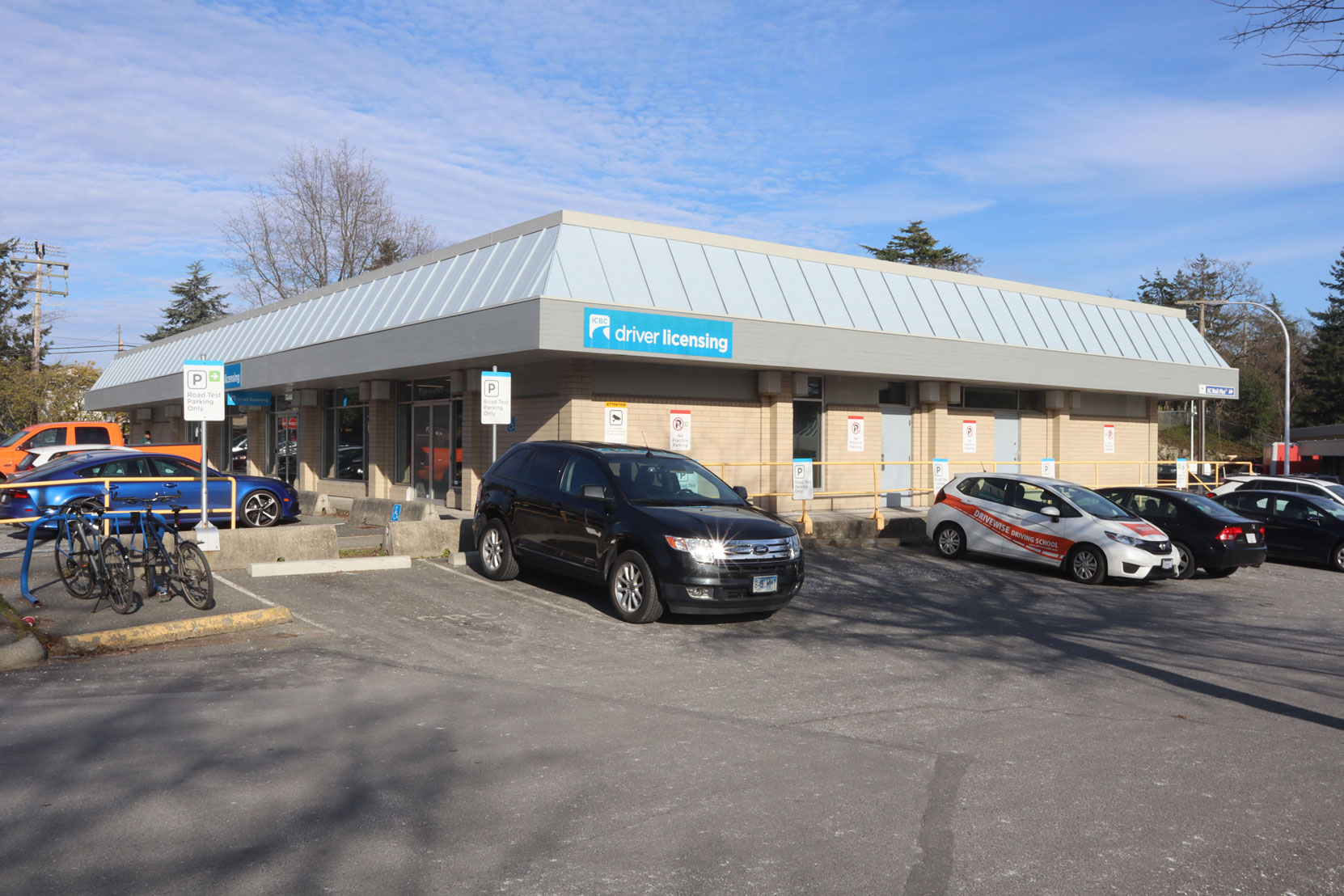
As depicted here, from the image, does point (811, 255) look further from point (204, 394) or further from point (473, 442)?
point (204, 394)

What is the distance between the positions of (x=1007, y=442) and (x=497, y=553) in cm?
1709

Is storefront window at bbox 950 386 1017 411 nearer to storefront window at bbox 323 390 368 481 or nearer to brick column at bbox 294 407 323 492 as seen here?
storefront window at bbox 323 390 368 481

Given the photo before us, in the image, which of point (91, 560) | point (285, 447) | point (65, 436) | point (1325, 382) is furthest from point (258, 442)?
point (1325, 382)

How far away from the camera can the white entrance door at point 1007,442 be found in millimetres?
25797

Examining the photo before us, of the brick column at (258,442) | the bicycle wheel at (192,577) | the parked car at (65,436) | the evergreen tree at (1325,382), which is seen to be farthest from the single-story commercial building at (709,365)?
the evergreen tree at (1325,382)

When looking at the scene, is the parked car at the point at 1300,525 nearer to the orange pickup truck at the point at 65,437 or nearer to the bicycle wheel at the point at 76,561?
the bicycle wheel at the point at 76,561

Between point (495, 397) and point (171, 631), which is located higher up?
point (495, 397)

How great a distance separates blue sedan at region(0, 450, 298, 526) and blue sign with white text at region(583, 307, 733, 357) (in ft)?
21.2

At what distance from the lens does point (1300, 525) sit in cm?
1830

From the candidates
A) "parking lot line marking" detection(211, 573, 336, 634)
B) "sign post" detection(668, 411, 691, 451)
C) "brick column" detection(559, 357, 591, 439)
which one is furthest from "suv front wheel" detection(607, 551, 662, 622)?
→ "sign post" detection(668, 411, 691, 451)

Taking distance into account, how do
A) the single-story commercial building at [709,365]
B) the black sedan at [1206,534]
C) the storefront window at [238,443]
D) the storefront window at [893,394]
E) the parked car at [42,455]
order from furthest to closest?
the storefront window at [238,443], the storefront window at [893,394], the parked car at [42,455], the single-story commercial building at [709,365], the black sedan at [1206,534]

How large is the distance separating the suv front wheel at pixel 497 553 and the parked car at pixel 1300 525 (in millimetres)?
13291

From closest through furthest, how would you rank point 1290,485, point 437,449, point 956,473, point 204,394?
point 204,394
point 1290,485
point 437,449
point 956,473

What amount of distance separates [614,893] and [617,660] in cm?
479
